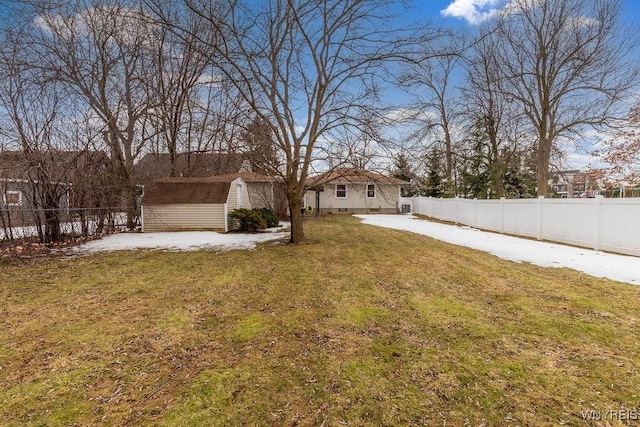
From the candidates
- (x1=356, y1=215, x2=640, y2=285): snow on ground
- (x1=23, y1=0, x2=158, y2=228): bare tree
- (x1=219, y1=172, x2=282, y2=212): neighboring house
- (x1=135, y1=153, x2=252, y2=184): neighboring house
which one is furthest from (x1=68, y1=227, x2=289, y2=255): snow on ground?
(x1=356, y1=215, x2=640, y2=285): snow on ground

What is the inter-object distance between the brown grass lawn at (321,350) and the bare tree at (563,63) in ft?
44.2

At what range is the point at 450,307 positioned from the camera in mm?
4277

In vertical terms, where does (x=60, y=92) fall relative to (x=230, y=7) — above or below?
below

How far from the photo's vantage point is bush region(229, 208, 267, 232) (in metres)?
13.7

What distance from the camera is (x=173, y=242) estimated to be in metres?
10.9

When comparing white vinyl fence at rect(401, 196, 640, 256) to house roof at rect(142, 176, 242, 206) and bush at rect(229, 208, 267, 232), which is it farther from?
house roof at rect(142, 176, 242, 206)

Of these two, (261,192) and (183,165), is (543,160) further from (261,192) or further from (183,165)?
(183,165)

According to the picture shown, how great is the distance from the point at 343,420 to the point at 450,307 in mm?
2596

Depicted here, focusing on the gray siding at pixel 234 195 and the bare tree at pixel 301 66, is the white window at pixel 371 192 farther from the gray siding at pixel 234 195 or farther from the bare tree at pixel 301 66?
the bare tree at pixel 301 66

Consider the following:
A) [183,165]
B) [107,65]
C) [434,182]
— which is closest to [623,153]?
[434,182]

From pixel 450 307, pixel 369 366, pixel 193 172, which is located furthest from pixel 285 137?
pixel 193 172

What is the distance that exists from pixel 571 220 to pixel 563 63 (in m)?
10.3

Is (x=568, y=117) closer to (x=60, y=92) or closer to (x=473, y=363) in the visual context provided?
(x=473, y=363)

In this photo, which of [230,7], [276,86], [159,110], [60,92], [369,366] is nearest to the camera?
[369,366]
